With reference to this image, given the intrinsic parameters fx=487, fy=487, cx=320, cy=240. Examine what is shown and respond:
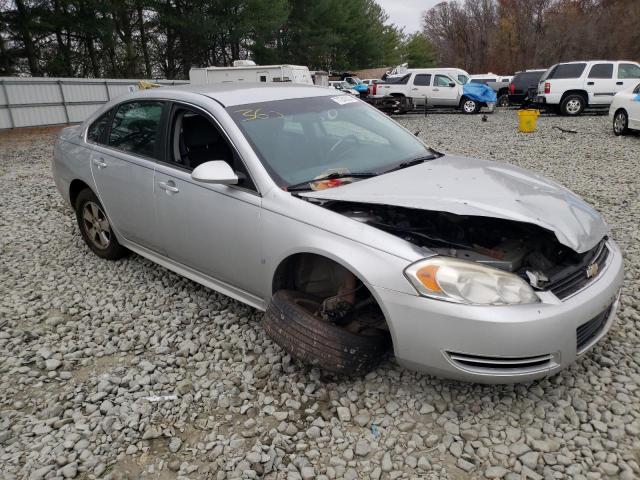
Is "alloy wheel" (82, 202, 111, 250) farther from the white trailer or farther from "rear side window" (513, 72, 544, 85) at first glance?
"rear side window" (513, 72, 544, 85)

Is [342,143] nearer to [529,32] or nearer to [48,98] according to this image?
[48,98]

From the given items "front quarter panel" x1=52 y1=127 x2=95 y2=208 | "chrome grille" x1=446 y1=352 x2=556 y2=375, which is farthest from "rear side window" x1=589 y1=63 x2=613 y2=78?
"chrome grille" x1=446 y1=352 x2=556 y2=375

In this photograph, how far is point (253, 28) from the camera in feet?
83.9

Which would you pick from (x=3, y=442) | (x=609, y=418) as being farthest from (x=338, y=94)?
(x=3, y=442)

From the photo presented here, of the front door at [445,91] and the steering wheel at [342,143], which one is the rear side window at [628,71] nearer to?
the front door at [445,91]

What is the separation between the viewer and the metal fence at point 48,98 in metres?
16.2

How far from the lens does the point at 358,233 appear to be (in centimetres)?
247

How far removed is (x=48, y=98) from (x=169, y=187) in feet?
56.7

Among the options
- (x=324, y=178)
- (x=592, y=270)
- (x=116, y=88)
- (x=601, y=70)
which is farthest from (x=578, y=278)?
(x=116, y=88)

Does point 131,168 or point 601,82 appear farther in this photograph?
point 601,82

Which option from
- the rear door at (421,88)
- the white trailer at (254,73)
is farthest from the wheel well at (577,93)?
the white trailer at (254,73)

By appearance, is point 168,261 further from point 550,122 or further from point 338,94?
point 550,122

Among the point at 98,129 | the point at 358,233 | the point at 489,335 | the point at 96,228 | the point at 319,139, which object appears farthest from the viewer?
the point at 96,228

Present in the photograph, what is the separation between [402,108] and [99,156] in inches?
654
